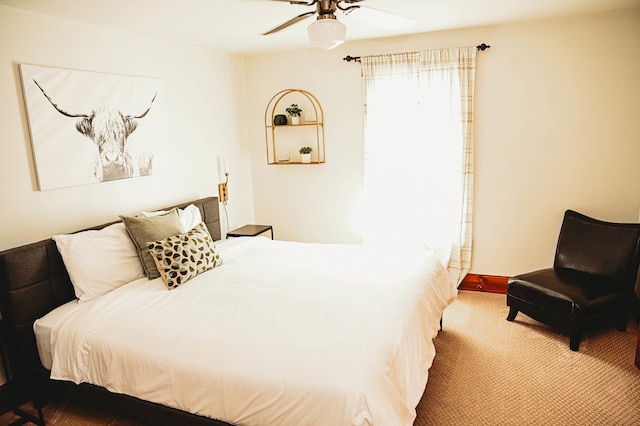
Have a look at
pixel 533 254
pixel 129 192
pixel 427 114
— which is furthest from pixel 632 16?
pixel 129 192

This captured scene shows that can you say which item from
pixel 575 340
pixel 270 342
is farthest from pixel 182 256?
pixel 575 340

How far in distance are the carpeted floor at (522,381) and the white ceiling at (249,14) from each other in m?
2.50

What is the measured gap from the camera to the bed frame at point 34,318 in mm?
2367

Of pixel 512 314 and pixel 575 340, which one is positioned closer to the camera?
pixel 575 340

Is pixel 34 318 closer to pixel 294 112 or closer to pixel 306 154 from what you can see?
pixel 306 154

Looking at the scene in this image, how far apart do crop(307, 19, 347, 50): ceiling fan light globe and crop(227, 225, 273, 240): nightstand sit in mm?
2484

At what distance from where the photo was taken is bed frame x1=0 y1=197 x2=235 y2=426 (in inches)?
93.2

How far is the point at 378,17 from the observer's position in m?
2.55

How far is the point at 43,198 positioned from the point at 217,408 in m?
1.91

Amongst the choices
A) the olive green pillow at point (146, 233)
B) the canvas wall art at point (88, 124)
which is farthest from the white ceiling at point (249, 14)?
the olive green pillow at point (146, 233)

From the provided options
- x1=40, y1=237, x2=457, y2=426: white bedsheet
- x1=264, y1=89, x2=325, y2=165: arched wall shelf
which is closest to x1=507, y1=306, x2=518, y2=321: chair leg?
x1=40, y1=237, x2=457, y2=426: white bedsheet

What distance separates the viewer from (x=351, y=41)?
4273 mm

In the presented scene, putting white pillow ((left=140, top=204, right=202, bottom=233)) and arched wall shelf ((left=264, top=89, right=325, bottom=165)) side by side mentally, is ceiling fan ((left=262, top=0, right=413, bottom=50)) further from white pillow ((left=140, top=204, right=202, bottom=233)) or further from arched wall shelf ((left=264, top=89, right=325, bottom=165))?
arched wall shelf ((left=264, top=89, right=325, bottom=165))

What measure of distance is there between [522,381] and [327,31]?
247cm
